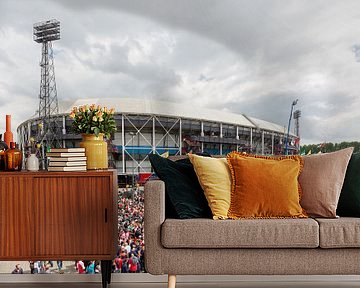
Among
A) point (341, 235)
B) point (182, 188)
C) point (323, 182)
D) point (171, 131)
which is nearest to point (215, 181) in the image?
point (182, 188)

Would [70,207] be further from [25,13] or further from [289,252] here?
[25,13]

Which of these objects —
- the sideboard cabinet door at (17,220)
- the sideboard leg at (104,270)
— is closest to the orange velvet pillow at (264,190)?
the sideboard leg at (104,270)

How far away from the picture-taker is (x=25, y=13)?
14.2 ft

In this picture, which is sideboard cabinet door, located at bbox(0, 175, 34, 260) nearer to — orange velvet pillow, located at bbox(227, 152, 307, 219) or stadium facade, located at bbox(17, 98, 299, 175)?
stadium facade, located at bbox(17, 98, 299, 175)

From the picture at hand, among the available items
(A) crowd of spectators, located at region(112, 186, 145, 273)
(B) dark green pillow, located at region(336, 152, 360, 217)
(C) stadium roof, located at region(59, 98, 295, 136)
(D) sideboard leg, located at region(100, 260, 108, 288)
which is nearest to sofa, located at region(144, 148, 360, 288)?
(B) dark green pillow, located at region(336, 152, 360, 217)

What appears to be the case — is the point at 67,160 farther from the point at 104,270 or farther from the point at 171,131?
the point at 171,131

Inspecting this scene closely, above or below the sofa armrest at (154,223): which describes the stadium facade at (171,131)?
above

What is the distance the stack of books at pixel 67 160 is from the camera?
3.50 meters

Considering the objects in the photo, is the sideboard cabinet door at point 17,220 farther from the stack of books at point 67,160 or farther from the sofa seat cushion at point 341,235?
the sofa seat cushion at point 341,235

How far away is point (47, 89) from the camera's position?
4.31 meters

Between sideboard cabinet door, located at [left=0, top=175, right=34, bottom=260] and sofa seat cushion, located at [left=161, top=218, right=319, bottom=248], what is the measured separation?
0.98 metres

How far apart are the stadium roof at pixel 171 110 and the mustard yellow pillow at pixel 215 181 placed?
39.4 inches

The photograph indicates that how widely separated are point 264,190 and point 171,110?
1368 millimetres

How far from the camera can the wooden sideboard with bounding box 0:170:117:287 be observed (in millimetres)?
3438
